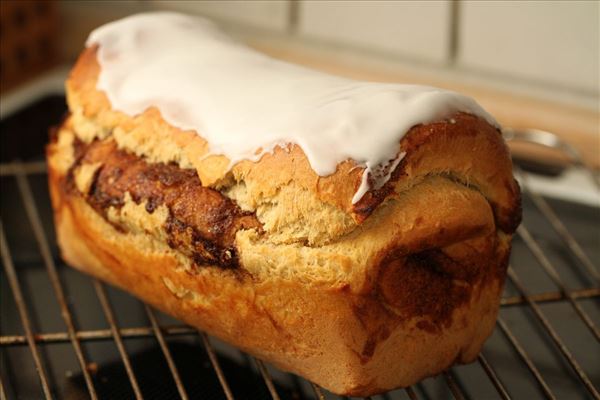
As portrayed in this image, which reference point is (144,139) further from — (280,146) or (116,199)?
(280,146)

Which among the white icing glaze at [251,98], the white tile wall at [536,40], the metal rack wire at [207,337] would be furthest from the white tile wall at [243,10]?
the metal rack wire at [207,337]

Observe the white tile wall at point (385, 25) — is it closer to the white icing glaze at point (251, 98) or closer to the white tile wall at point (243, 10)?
the white tile wall at point (243, 10)

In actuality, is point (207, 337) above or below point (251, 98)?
below

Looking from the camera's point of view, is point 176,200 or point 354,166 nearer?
point 354,166

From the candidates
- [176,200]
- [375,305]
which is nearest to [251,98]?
[176,200]

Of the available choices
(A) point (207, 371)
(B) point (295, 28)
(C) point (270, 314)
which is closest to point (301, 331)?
(C) point (270, 314)

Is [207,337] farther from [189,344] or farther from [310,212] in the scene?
[310,212]

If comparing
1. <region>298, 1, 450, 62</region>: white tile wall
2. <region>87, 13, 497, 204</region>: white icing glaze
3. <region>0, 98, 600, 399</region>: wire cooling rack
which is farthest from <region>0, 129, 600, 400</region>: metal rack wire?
<region>298, 1, 450, 62</region>: white tile wall
